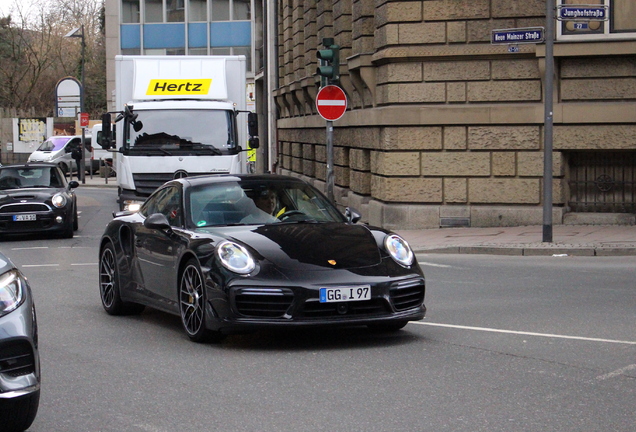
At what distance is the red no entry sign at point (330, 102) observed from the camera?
1955cm

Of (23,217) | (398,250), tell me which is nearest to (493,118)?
(23,217)

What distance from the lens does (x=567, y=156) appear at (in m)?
19.3

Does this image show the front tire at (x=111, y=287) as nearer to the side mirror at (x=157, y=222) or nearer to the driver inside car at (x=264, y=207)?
the side mirror at (x=157, y=222)

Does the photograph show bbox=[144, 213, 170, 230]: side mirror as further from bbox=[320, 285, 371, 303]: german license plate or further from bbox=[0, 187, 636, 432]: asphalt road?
bbox=[320, 285, 371, 303]: german license plate

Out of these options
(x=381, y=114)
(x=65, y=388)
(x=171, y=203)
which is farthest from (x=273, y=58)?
(x=65, y=388)

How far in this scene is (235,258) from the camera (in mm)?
7965

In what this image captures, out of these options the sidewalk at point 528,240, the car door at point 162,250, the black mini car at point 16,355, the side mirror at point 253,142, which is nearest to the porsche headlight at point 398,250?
the car door at point 162,250

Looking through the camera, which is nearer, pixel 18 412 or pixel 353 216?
pixel 18 412

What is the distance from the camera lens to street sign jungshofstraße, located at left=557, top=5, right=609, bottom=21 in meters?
15.9

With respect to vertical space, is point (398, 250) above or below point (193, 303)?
above

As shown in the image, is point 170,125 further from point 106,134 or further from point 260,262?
point 260,262

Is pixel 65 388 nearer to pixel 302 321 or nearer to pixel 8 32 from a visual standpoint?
pixel 302 321

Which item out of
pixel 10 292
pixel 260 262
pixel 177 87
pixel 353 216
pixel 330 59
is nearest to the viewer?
pixel 10 292

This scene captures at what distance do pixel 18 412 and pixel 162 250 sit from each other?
3.99 metres
